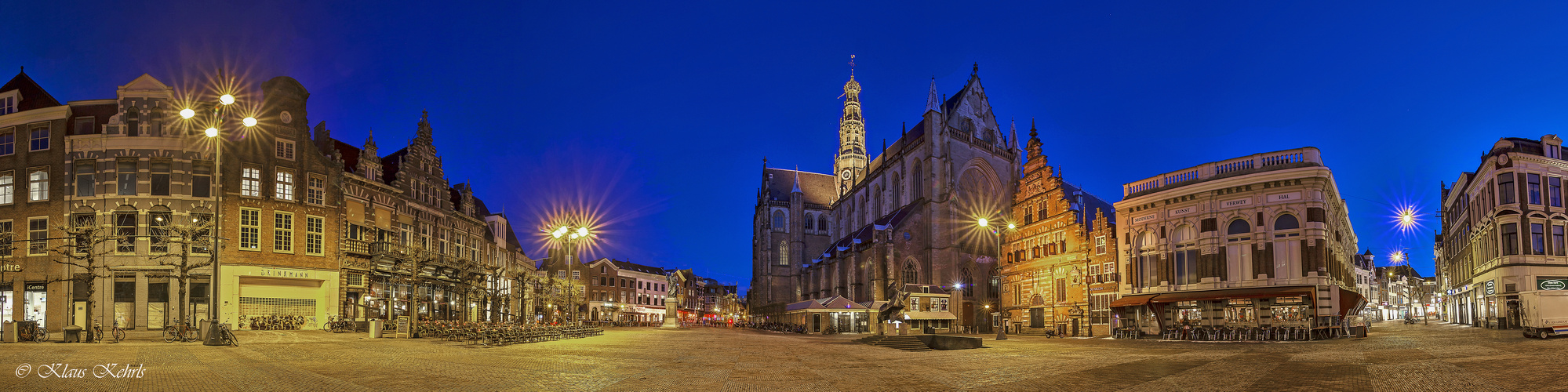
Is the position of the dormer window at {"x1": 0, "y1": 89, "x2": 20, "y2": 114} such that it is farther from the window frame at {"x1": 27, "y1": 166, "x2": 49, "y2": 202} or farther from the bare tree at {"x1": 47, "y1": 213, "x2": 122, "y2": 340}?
the bare tree at {"x1": 47, "y1": 213, "x2": 122, "y2": 340}

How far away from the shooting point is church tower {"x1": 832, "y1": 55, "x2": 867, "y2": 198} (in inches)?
4274

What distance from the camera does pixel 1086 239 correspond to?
159ft

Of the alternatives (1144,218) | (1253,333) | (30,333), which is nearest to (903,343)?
(1253,333)

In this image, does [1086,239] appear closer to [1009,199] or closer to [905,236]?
[905,236]

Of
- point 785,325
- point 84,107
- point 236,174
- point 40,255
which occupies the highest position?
point 84,107

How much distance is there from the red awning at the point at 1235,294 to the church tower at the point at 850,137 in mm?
62386

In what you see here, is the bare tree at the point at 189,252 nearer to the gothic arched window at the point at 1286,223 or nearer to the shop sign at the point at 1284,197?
the shop sign at the point at 1284,197

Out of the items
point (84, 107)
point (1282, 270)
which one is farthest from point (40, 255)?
point (1282, 270)

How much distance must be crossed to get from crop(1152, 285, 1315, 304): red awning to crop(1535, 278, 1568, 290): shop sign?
38.2 feet

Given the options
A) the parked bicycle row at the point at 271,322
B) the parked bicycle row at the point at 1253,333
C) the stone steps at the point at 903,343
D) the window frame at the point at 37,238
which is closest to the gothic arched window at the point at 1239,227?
the parked bicycle row at the point at 1253,333

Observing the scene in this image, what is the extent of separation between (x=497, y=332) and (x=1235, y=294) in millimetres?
29901

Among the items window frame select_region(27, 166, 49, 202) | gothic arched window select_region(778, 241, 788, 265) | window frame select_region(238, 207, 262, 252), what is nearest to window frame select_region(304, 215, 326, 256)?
window frame select_region(238, 207, 262, 252)

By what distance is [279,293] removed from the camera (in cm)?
3859

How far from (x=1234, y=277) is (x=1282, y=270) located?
2.02 meters
